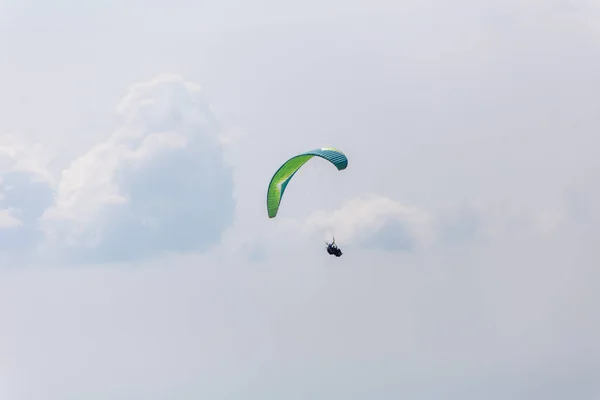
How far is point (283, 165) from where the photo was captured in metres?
127

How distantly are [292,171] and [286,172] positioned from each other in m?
0.89

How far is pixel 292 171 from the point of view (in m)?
129

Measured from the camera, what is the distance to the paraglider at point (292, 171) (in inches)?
4843

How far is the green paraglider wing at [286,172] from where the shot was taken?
124188mm

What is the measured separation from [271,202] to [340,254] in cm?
1071

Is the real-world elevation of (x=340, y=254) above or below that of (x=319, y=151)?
below

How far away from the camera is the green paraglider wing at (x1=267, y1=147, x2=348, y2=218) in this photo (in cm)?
12419

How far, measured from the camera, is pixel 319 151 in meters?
126

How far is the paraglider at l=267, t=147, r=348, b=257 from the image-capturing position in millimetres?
123000

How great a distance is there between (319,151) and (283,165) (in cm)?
402

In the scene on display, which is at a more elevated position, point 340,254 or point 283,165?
point 283,165

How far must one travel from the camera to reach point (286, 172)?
129m
